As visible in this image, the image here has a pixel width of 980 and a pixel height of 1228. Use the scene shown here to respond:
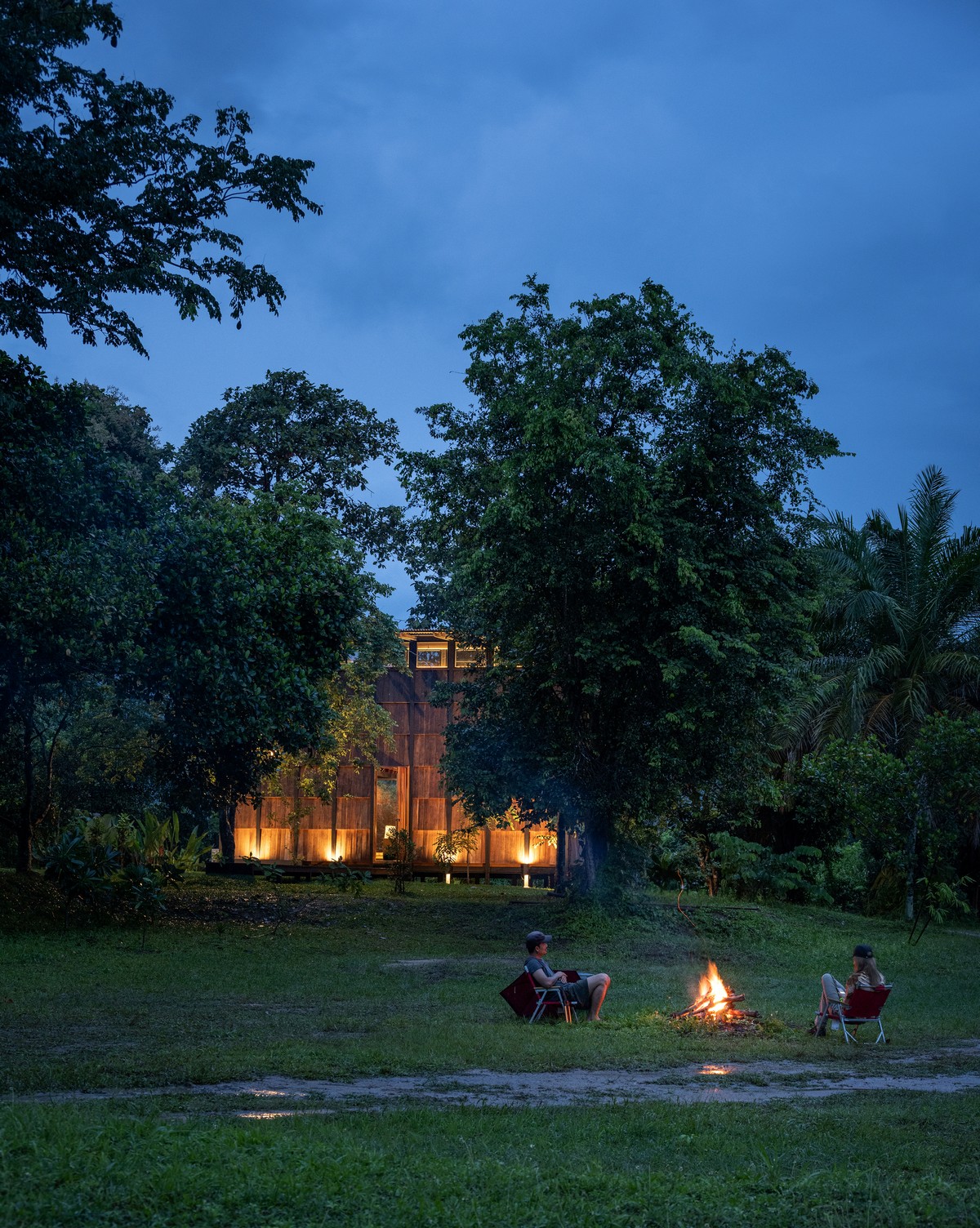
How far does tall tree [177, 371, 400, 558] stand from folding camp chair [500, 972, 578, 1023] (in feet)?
66.9

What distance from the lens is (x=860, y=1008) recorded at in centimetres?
1143

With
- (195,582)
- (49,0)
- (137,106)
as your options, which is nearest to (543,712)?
(195,582)

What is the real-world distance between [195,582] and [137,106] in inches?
253

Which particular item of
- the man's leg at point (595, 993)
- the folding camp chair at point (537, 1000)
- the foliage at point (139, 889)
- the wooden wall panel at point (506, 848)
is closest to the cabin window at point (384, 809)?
the wooden wall panel at point (506, 848)

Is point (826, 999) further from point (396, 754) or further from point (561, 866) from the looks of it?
point (396, 754)

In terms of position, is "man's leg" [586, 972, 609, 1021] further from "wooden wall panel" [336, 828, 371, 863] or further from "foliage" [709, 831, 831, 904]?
"wooden wall panel" [336, 828, 371, 863]

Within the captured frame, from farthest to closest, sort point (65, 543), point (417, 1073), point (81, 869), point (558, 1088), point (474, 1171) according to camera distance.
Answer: point (81, 869) → point (65, 543) → point (417, 1073) → point (558, 1088) → point (474, 1171)

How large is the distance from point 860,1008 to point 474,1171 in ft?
22.9

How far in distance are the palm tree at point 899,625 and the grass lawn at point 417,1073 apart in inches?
376

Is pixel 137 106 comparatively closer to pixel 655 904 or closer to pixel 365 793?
pixel 655 904

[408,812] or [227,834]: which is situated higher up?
[408,812]

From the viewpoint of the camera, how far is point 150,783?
33250mm

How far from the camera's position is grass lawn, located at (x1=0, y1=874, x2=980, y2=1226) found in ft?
17.0

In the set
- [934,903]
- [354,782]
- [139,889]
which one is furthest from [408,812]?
[934,903]
